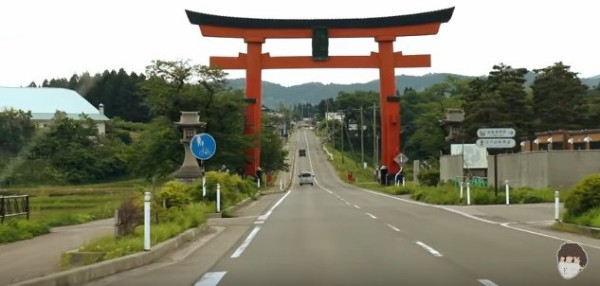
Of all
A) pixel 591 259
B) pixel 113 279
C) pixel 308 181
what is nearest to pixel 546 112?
pixel 308 181

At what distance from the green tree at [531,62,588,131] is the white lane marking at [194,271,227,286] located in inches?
2386

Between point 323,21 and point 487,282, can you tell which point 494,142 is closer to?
point 487,282

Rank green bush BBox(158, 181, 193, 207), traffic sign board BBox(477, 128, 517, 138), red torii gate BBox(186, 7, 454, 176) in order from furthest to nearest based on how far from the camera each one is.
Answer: red torii gate BBox(186, 7, 454, 176) < traffic sign board BBox(477, 128, 517, 138) < green bush BBox(158, 181, 193, 207)

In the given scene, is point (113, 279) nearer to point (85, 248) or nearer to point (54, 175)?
point (85, 248)

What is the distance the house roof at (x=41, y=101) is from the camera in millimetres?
74188

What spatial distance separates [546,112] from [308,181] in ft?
90.1

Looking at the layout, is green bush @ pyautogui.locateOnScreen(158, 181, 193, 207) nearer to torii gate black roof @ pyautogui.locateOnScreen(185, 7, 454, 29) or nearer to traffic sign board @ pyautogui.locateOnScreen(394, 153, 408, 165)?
torii gate black roof @ pyautogui.locateOnScreen(185, 7, 454, 29)

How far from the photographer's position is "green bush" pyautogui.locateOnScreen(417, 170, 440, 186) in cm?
5222

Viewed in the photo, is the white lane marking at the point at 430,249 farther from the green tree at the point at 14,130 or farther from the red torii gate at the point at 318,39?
the green tree at the point at 14,130

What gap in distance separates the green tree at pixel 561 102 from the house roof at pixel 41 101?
167 ft

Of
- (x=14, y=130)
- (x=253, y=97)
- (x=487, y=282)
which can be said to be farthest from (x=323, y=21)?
(x=487, y=282)

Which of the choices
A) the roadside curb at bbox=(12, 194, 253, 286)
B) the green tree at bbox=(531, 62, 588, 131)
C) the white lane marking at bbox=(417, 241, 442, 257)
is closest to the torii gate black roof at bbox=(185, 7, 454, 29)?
the green tree at bbox=(531, 62, 588, 131)

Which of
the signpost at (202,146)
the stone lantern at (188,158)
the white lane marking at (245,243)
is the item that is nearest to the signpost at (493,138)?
the stone lantern at (188,158)

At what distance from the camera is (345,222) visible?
2364 centimetres
